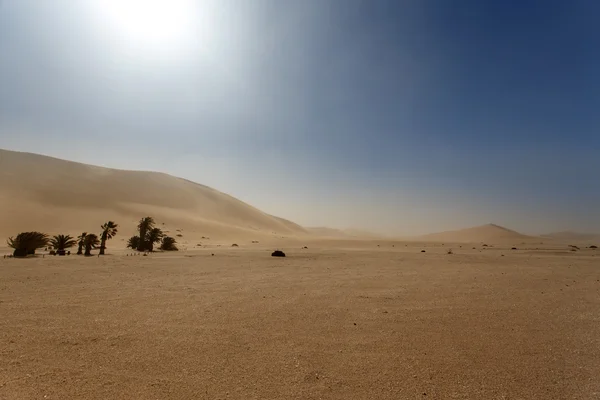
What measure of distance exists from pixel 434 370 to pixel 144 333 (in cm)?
564

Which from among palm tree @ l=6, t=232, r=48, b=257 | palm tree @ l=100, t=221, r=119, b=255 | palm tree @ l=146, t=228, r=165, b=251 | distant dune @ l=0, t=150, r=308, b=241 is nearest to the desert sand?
palm tree @ l=6, t=232, r=48, b=257

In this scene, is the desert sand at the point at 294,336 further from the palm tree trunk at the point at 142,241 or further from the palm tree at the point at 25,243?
the palm tree trunk at the point at 142,241

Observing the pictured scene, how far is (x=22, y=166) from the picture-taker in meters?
87.6

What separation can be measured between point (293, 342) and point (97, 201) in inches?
3329

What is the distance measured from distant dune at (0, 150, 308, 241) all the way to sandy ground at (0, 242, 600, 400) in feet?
189

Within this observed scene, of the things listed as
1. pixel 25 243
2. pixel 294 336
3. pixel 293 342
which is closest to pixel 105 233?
pixel 25 243

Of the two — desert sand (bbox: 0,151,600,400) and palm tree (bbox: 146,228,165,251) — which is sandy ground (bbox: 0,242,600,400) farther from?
palm tree (bbox: 146,228,165,251)

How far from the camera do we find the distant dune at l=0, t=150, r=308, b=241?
60969 mm

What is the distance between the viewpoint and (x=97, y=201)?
77.3 meters

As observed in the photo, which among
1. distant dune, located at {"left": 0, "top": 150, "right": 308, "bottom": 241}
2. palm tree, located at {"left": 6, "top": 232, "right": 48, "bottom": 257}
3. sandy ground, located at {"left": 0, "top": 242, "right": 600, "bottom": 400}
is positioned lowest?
sandy ground, located at {"left": 0, "top": 242, "right": 600, "bottom": 400}

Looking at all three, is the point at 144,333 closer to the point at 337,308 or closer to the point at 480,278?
the point at 337,308

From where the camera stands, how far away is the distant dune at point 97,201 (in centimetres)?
6097

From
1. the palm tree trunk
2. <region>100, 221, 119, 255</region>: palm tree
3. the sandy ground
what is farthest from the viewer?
the palm tree trunk

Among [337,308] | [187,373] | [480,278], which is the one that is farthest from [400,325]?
[480,278]
